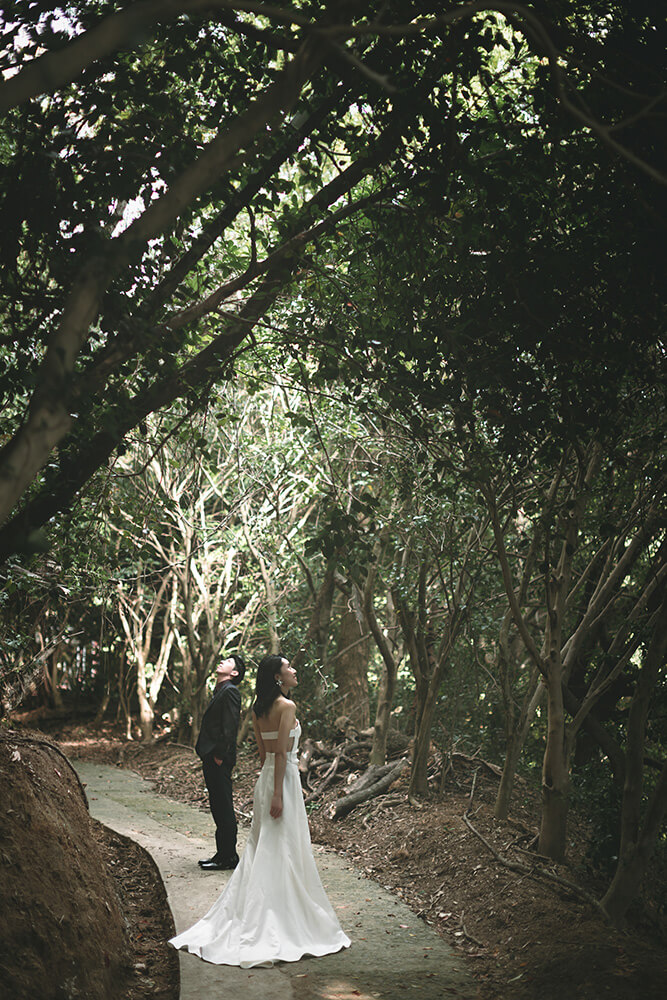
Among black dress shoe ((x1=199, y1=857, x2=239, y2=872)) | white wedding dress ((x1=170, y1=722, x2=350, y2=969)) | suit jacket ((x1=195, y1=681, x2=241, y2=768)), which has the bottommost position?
black dress shoe ((x1=199, y1=857, x2=239, y2=872))

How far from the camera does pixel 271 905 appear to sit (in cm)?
604

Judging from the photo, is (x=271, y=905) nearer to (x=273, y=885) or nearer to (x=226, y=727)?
(x=273, y=885)

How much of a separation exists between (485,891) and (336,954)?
5.86ft

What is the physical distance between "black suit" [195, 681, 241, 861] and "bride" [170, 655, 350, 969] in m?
1.64

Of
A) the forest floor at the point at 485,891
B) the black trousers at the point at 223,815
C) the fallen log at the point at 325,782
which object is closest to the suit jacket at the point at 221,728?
the black trousers at the point at 223,815

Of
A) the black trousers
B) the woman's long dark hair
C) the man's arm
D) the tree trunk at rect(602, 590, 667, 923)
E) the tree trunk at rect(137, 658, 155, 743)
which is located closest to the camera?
the tree trunk at rect(602, 590, 667, 923)

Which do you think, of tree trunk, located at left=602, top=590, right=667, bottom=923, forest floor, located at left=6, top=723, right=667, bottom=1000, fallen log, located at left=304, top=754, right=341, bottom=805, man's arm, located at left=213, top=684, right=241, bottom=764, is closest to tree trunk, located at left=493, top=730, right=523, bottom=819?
forest floor, located at left=6, top=723, right=667, bottom=1000

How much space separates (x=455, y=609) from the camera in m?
8.96

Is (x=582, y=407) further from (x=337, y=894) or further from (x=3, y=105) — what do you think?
(x=337, y=894)

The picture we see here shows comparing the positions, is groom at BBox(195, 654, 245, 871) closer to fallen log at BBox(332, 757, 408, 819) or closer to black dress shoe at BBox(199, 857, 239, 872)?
black dress shoe at BBox(199, 857, 239, 872)

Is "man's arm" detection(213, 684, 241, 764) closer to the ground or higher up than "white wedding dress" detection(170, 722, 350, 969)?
higher up

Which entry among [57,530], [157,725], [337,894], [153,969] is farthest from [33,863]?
[157,725]

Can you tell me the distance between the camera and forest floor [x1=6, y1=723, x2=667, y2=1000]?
512 cm

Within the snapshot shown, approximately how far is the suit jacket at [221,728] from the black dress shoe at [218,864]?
88 cm
